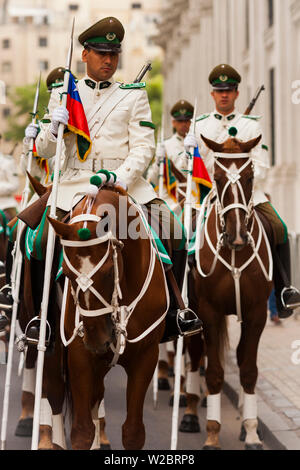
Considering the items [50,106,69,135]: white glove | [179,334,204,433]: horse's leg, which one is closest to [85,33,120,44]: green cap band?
[50,106,69,135]: white glove

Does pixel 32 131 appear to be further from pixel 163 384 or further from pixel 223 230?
pixel 163 384

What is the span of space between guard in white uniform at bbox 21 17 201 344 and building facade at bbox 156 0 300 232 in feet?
32.9

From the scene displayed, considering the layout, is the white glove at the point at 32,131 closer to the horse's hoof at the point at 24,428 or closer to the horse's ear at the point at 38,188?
the horse's ear at the point at 38,188

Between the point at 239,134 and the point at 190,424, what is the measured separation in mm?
2899

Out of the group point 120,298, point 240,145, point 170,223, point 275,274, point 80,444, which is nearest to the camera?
point 120,298

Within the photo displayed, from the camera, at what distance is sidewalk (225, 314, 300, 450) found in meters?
8.94

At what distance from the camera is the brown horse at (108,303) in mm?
5582

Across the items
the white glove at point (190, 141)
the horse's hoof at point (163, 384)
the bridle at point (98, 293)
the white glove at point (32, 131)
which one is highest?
the white glove at point (32, 131)

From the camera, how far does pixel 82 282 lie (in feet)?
18.0

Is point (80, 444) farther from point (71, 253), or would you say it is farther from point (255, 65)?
point (255, 65)

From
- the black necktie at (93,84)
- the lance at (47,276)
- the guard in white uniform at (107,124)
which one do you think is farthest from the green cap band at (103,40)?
the lance at (47,276)

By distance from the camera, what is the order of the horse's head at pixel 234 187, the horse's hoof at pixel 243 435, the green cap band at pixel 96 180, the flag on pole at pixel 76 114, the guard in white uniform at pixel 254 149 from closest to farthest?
the green cap band at pixel 96 180 → the flag on pole at pixel 76 114 → the horse's head at pixel 234 187 → the horse's hoof at pixel 243 435 → the guard in white uniform at pixel 254 149

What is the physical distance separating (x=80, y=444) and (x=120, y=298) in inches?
43.4
